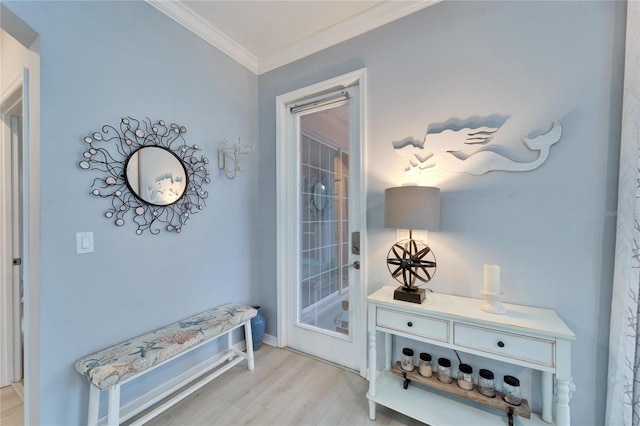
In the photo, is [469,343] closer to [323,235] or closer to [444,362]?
[444,362]

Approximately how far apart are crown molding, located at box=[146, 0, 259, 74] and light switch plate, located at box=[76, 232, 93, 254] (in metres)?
1.61

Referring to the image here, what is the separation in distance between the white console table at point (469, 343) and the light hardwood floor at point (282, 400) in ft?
0.55

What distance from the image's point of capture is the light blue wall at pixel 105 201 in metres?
1.32

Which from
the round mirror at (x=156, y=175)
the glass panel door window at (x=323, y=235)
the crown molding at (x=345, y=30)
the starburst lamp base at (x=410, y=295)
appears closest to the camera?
the starburst lamp base at (x=410, y=295)

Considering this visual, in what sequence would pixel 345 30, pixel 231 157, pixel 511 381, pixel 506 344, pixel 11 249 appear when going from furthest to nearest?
pixel 231 157 → pixel 345 30 → pixel 11 249 → pixel 511 381 → pixel 506 344

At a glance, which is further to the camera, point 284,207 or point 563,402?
point 284,207

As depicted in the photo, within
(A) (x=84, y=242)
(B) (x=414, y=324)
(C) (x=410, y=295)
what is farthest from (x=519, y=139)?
(A) (x=84, y=242)

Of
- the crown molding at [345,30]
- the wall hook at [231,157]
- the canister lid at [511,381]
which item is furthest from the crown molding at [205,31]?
the canister lid at [511,381]

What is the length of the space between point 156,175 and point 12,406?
1.78 meters

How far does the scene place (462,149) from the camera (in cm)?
161

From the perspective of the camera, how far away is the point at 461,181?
162cm

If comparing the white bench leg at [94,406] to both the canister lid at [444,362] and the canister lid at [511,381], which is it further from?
the canister lid at [511,381]

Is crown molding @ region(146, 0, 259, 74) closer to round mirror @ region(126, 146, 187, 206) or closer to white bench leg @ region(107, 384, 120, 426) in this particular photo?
round mirror @ region(126, 146, 187, 206)

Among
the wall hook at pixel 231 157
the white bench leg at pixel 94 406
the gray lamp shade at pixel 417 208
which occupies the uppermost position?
the wall hook at pixel 231 157
